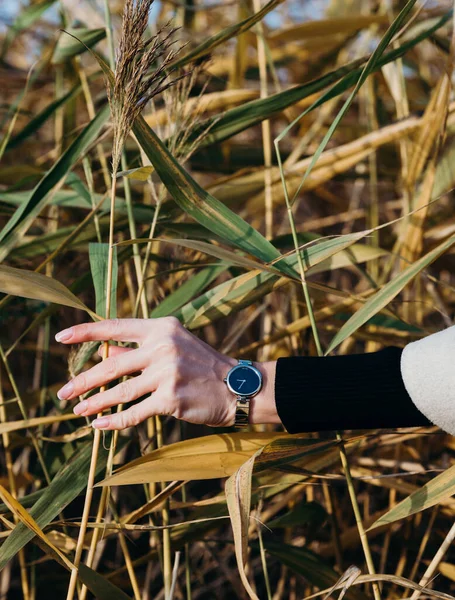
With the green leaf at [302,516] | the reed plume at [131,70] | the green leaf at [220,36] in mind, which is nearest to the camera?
the reed plume at [131,70]

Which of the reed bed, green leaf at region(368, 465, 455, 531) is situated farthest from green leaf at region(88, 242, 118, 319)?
green leaf at region(368, 465, 455, 531)

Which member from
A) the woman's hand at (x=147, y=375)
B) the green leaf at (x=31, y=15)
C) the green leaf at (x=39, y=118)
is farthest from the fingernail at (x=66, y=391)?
the green leaf at (x=31, y=15)

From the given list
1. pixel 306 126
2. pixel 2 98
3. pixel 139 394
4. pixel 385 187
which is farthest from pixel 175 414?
pixel 2 98

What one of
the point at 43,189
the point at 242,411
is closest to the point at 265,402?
the point at 242,411

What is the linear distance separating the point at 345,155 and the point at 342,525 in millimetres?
618

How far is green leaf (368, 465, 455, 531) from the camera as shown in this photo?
0.63 meters

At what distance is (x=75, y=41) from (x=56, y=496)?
0.64 meters

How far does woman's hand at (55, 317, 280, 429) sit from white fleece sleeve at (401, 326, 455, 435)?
195mm

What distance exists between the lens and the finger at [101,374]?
0.60m

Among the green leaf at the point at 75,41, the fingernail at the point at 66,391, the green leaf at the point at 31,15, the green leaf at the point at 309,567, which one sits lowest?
the green leaf at the point at 309,567

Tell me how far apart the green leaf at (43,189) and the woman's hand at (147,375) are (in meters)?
0.24

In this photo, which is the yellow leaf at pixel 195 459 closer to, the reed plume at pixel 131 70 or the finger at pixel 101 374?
the finger at pixel 101 374

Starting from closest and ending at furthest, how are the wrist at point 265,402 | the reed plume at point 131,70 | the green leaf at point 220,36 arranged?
1. the reed plume at point 131,70
2. the wrist at point 265,402
3. the green leaf at point 220,36

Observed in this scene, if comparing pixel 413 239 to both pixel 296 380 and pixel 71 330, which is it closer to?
pixel 296 380
